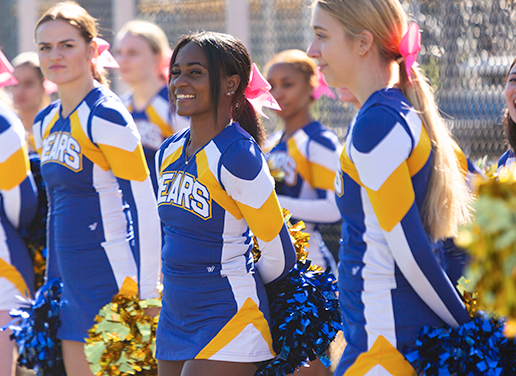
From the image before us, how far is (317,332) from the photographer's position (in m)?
2.26

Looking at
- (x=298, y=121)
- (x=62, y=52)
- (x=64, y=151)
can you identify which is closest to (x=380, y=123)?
(x=64, y=151)

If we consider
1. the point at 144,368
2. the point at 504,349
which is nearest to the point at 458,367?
the point at 504,349

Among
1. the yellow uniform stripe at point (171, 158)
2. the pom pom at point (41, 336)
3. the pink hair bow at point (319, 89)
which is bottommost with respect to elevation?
the pom pom at point (41, 336)

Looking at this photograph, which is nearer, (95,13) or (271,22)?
(271,22)

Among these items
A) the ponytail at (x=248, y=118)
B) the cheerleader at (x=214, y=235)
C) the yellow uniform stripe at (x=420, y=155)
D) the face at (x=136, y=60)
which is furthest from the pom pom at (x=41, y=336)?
the face at (x=136, y=60)

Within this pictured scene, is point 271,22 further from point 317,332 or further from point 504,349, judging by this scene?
point 504,349

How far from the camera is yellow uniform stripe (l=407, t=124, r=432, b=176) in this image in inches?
74.2

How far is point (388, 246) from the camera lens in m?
1.88

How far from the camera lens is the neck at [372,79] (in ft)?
6.74

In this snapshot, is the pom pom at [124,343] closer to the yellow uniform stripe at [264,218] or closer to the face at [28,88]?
the yellow uniform stripe at [264,218]

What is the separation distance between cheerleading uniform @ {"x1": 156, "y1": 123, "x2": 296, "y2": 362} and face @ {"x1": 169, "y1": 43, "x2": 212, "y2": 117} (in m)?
0.14

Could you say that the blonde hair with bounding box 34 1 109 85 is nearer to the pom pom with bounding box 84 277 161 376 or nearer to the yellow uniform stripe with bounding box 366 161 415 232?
the pom pom with bounding box 84 277 161 376

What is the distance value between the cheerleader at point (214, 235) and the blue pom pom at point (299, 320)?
0.29 ft

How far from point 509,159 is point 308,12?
3.56 m
